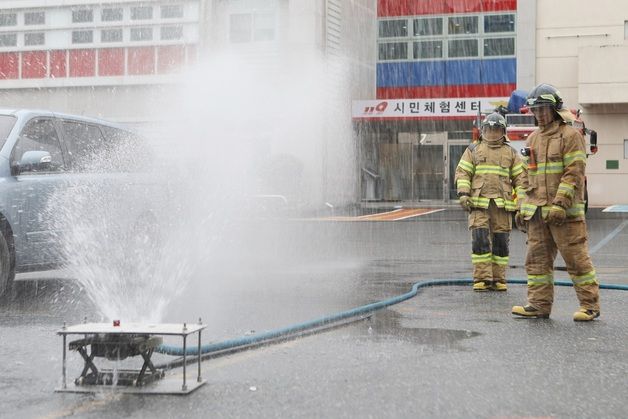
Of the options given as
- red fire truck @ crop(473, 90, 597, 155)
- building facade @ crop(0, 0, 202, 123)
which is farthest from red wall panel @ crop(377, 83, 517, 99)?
red fire truck @ crop(473, 90, 597, 155)

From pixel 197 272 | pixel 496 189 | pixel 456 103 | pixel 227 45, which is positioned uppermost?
pixel 227 45

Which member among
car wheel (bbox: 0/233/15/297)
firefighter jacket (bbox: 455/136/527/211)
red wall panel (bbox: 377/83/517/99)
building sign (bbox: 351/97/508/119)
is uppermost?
red wall panel (bbox: 377/83/517/99)

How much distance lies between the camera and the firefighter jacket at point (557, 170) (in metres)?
7.07

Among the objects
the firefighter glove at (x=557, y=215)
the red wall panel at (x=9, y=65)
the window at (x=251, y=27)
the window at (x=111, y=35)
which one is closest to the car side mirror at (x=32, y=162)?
the firefighter glove at (x=557, y=215)

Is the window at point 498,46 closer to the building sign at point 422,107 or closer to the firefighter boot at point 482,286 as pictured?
the building sign at point 422,107

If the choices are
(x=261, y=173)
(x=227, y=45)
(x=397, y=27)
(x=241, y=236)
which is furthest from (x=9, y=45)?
(x=241, y=236)

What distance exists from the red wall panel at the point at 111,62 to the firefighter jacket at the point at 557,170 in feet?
89.4

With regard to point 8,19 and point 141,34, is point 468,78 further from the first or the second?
point 8,19

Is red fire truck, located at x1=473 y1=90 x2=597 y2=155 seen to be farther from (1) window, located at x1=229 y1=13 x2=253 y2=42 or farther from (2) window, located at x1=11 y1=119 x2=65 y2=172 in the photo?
(2) window, located at x1=11 y1=119 x2=65 y2=172

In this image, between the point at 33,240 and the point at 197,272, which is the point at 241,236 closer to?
the point at 197,272

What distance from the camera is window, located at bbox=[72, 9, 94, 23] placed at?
33.5 metres

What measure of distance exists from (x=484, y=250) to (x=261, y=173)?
2078 cm

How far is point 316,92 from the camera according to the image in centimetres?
2991

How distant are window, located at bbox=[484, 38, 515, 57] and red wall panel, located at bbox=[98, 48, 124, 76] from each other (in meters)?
12.7
